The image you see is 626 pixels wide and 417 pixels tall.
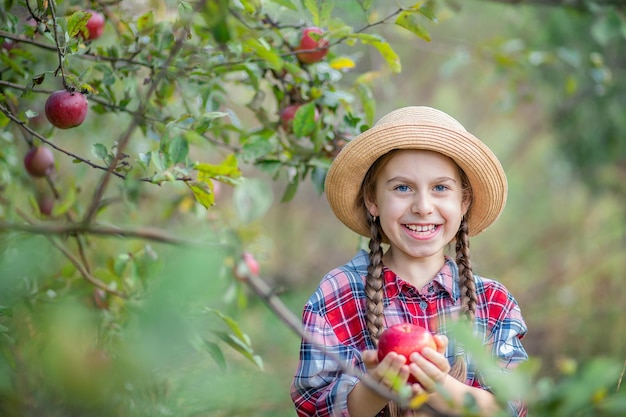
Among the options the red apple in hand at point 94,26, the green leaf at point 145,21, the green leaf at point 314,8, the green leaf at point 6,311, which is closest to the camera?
the green leaf at point 6,311

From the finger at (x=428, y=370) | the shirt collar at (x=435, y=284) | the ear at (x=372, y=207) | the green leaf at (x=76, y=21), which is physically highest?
the green leaf at (x=76, y=21)

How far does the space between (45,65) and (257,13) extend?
0.65 metres

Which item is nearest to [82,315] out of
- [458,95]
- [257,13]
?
[257,13]

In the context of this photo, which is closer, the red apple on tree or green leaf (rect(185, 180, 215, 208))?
green leaf (rect(185, 180, 215, 208))

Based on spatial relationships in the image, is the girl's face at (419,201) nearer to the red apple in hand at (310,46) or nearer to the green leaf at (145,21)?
the red apple in hand at (310,46)

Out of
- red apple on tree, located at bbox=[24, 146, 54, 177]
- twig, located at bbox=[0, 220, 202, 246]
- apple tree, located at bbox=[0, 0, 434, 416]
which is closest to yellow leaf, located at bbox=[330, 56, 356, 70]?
apple tree, located at bbox=[0, 0, 434, 416]

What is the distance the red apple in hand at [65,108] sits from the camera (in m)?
1.41

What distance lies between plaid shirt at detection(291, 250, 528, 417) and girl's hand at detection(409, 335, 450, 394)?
0.23 metres

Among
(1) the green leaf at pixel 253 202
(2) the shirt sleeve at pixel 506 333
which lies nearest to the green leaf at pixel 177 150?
(1) the green leaf at pixel 253 202

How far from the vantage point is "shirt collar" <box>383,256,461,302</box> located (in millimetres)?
1512

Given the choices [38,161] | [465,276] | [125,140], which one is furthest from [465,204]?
[38,161]

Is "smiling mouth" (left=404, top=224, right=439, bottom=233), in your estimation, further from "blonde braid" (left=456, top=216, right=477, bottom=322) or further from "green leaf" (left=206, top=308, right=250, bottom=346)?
"green leaf" (left=206, top=308, right=250, bottom=346)

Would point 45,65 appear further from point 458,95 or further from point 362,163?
point 458,95

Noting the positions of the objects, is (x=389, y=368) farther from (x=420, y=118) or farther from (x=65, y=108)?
(x=65, y=108)
